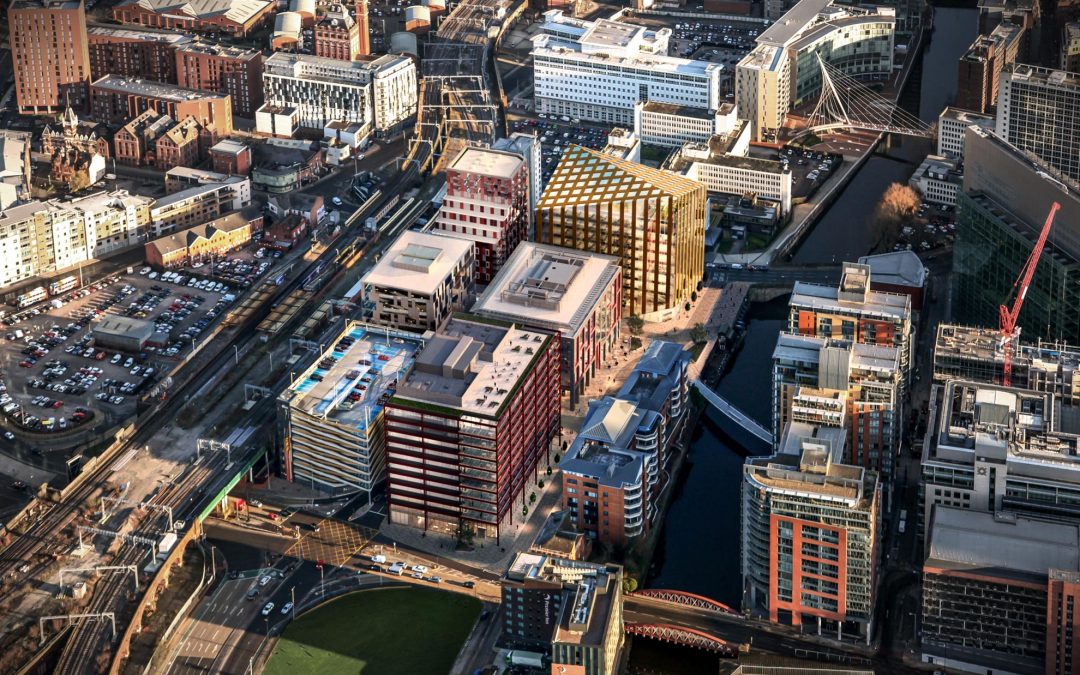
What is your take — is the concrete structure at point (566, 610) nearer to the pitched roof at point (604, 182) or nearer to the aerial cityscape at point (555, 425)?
the aerial cityscape at point (555, 425)

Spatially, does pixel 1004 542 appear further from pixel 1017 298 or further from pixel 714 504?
pixel 1017 298

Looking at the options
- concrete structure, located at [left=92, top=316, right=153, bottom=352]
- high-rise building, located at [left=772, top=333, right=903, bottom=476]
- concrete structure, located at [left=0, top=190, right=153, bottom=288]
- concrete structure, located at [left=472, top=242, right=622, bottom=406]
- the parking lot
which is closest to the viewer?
high-rise building, located at [left=772, top=333, right=903, bottom=476]

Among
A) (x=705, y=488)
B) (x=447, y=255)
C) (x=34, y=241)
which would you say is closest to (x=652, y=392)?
(x=705, y=488)

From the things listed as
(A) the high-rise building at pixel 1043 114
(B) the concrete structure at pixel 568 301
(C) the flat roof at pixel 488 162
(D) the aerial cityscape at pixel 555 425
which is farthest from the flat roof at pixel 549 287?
(A) the high-rise building at pixel 1043 114

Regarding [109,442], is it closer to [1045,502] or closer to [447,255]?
[447,255]

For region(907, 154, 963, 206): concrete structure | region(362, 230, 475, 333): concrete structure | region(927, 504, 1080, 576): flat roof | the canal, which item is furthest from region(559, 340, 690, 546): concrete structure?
region(907, 154, 963, 206): concrete structure

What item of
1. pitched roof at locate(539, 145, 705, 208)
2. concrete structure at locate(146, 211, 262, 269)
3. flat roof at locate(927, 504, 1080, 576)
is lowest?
flat roof at locate(927, 504, 1080, 576)

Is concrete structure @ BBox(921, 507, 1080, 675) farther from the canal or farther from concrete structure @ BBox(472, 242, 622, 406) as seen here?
concrete structure @ BBox(472, 242, 622, 406)
